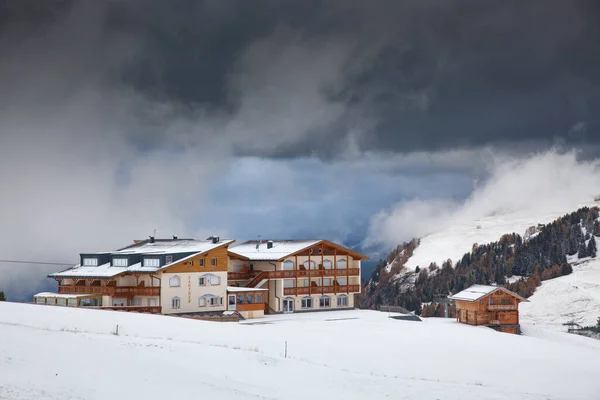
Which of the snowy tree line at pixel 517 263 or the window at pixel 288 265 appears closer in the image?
the window at pixel 288 265

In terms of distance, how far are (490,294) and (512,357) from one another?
24431mm

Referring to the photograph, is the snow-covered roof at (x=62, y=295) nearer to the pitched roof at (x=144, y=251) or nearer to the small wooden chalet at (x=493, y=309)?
the pitched roof at (x=144, y=251)

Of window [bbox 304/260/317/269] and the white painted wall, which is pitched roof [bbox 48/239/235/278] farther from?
window [bbox 304/260/317/269]

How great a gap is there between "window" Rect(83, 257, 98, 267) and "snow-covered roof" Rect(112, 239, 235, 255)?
7.48 feet

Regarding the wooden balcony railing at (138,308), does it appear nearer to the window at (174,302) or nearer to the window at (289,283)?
the window at (174,302)

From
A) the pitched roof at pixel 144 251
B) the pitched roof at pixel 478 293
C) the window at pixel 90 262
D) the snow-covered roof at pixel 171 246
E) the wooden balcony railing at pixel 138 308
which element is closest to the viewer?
the wooden balcony railing at pixel 138 308

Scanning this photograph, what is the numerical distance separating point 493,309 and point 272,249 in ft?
96.2

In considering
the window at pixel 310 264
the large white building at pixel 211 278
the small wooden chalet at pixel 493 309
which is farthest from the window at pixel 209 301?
the small wooden chalet at pixel 493 309

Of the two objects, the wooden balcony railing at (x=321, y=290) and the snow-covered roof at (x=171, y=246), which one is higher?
the snow-covered roof at (x=171, y=246)

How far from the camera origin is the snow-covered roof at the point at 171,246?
72938 millimetres

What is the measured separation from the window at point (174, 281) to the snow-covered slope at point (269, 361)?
33.2 feet

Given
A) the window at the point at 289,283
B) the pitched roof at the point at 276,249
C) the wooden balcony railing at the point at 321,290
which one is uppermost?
the pitched roof at the point at 276,249

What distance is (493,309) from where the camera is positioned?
77.2 m

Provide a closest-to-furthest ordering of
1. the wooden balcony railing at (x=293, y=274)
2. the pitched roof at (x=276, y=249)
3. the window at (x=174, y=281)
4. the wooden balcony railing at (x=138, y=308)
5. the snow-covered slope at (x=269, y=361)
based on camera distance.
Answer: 1. the snow-covered slope at (x=269, y=361)
2. the wooden balcony railing at (x=138, y=308)
3. the window at (x=174, y=281)
4. the wooden balcony railing at (x=293, y=274)
5. the pitched roof at (x=276, y=249)
